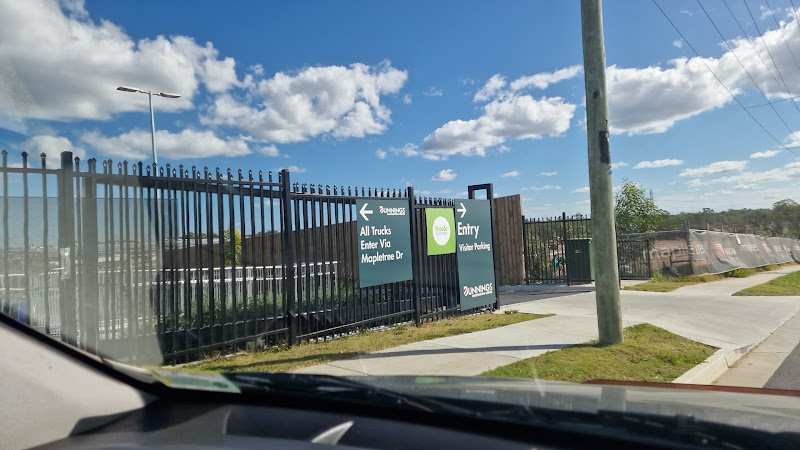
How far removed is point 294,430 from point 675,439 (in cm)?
117

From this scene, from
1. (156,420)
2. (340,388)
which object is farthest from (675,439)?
(156,420)

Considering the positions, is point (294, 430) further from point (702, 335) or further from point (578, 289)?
point (578, 289)

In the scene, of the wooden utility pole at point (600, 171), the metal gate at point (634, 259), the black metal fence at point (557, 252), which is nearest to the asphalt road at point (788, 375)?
the wooden utility pole at point (600, 171)

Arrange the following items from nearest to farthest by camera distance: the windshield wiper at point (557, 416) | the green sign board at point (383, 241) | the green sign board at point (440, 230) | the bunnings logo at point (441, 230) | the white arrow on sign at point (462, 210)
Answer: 1. the windshield wiper at point (557, 416)
2. the green sign board at point (383, 241)
3. the green sign board at point (440, 230)
4. the bunnings logo at point (441, 230)
5. the white arrow on sign at point (462, 210)

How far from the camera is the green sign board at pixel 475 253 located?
1128cm

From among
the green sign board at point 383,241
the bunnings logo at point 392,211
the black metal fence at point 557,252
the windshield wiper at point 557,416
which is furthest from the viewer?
the black metal fence at point 557,252

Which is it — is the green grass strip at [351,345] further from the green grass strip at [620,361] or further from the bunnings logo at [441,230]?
the green grass strip at [620,361]

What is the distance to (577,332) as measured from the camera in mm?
9117

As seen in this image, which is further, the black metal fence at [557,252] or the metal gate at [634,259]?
the metal gate at [634,259]

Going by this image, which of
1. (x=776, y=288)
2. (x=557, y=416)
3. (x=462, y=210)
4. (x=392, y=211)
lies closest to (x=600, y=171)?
(x=392, y=211)

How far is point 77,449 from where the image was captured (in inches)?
65.9

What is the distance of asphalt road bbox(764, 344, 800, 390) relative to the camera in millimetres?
6227

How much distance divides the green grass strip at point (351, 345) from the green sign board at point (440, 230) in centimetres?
139

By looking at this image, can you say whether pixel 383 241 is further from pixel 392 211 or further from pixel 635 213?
pixel 635 213
